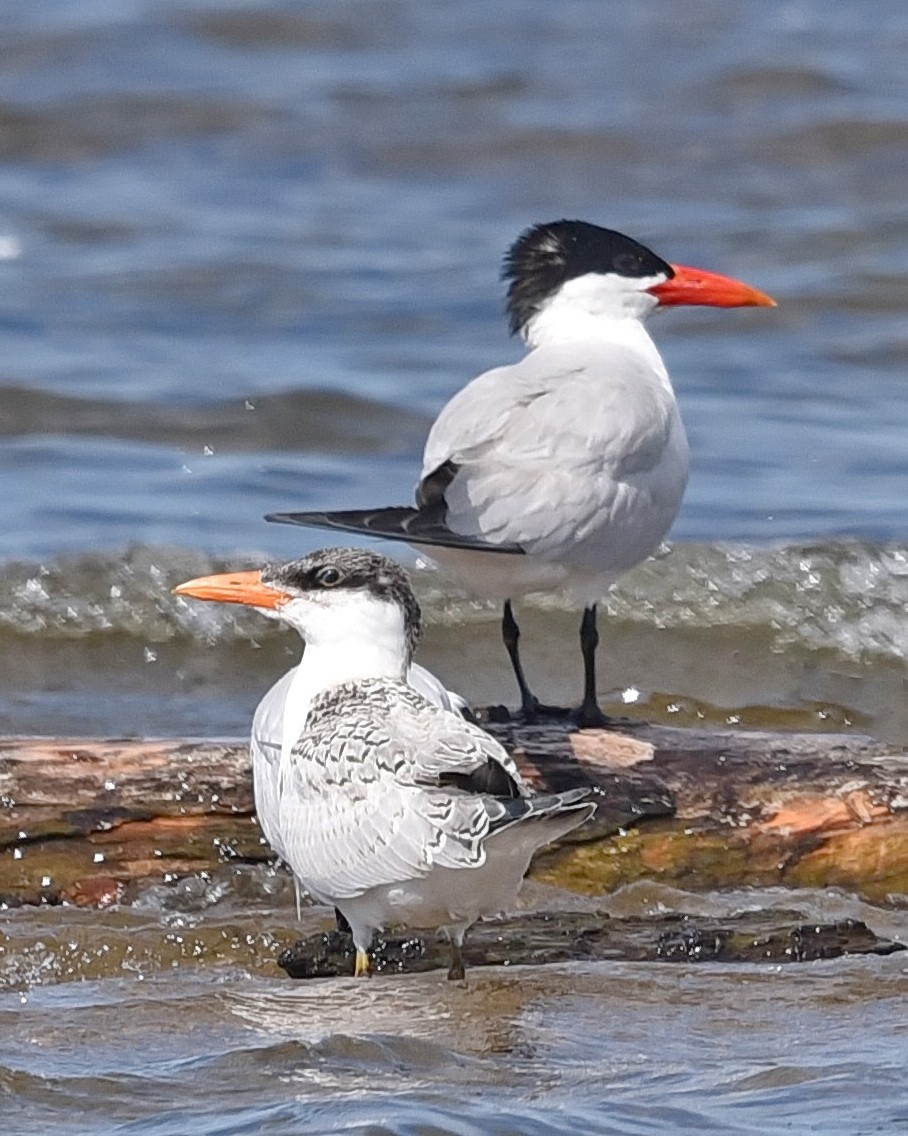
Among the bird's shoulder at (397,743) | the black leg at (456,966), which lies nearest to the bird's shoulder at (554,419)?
the bird's shoulder at (397,743)

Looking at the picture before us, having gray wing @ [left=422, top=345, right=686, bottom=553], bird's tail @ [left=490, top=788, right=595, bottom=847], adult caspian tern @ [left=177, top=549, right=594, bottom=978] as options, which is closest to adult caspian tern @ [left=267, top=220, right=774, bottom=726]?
gray wing @ [left=422, top=345, right=686, bottom=553]

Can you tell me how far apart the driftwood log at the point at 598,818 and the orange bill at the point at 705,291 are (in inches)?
77.0

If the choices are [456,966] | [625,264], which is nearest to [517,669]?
[625,264]

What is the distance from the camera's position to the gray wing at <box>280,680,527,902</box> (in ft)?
13.4

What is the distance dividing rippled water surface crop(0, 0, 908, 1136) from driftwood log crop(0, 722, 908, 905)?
5.2 inches

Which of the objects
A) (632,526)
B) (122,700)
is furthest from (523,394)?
(122,700)

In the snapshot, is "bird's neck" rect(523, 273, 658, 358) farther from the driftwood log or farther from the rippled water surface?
the driftwood log

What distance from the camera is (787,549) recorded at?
843 centimetres

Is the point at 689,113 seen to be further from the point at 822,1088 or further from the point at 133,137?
the point at 822,1088

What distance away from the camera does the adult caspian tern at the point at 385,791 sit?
13.4 feet

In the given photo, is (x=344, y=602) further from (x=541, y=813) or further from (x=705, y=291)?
(x=705, y=291)

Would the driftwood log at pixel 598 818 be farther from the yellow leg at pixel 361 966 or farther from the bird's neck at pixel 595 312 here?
the bird's neck at pixel 595 312

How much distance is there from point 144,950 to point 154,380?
6.47 m

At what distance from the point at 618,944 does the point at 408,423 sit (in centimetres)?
593
